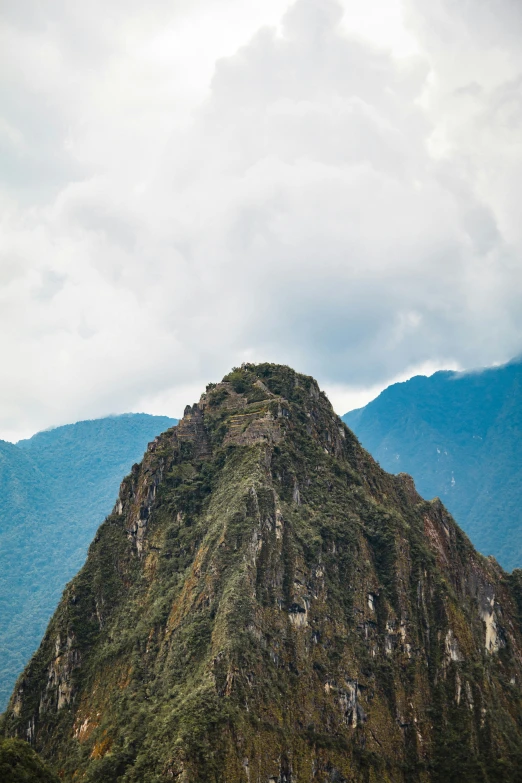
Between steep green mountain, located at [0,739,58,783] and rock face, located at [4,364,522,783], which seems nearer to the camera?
steep green mountain, located at [0,739,58,783]

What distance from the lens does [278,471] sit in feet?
340

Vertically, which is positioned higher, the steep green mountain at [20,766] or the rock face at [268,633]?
the rock face at [268,633]

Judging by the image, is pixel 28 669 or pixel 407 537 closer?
pixel 28 669

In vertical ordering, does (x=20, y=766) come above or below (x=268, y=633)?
below

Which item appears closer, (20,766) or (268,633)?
(20,766)

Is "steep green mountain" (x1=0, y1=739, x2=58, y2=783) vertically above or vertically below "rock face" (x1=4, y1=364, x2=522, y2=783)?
below

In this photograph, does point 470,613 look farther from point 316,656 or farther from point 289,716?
point 289,716

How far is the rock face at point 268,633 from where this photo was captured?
77.4 metres

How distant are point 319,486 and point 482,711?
3645cm

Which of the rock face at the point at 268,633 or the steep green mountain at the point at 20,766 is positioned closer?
the steep green mountain at the point at 20,766

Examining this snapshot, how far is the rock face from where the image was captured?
77.4 meters

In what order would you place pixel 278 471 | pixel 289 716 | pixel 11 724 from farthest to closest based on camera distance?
pixel 278 471 → pixel 11 724 → pixel 289 716

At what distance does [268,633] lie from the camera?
8394cm

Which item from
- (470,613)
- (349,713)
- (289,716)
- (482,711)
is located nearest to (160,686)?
(289,716)
